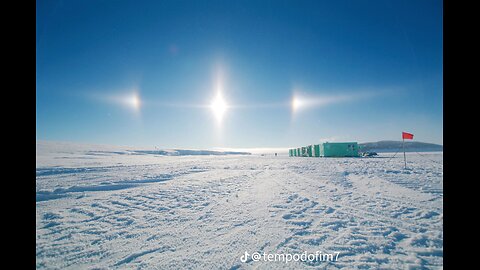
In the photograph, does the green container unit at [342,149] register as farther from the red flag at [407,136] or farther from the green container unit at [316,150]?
the red flag at [407,136]

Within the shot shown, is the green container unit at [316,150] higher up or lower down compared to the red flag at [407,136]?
lower down

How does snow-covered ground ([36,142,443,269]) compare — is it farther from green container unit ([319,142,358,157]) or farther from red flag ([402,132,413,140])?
green container unit ([319,142,358,157])

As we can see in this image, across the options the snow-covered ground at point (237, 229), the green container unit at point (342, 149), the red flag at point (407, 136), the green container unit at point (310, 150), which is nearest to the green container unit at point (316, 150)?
the green container unit at point (310, 150)

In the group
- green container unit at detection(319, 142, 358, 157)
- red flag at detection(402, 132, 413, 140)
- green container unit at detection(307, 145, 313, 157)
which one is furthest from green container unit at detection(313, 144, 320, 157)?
red flag at detection(402, 132, 413, 140)

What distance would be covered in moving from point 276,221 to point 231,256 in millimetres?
1369

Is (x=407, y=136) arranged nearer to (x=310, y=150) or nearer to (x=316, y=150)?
(x=316, y=150)

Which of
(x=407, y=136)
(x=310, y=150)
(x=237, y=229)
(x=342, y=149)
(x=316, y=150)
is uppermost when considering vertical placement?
(x=407, y=136)

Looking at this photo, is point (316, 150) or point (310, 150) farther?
point (310, 150)

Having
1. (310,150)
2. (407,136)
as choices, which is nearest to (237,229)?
(407,136)

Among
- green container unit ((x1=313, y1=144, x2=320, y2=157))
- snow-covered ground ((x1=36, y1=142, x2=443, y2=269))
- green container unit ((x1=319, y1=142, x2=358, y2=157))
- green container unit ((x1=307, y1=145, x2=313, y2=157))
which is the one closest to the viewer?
snow-covered ground ((x1=36, y1=142, x2=443, y2=269))
